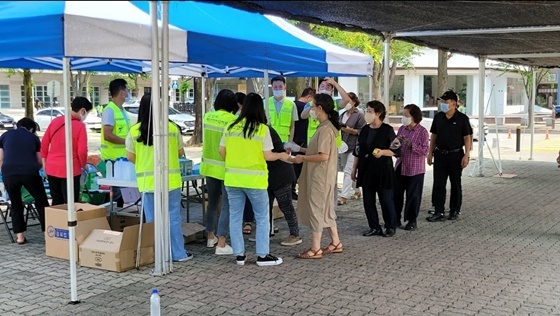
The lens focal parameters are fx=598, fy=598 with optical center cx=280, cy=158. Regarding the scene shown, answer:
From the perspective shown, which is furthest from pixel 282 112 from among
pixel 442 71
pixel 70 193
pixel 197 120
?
pixel 197 120

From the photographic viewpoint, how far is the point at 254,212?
595cm

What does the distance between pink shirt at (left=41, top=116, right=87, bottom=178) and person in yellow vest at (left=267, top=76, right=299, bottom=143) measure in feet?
9.26

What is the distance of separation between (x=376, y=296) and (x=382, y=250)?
1653mm

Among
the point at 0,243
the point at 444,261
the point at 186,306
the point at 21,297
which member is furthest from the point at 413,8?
the point at 0,243

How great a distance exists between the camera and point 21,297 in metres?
5.19

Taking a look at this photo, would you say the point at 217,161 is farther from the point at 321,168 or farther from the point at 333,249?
the point at 333,249

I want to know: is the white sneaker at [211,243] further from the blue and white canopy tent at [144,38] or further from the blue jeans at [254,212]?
the blue and white canopy tent at [144,38]

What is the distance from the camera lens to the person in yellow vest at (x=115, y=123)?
24.4 ft

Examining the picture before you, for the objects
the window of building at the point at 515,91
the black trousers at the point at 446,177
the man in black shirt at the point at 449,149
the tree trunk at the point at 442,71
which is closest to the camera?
the man in black shirt at the point at 449,149

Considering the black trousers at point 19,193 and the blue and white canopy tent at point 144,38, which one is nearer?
the blue and white canopy tent at point 144,38

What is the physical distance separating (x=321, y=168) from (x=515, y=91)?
48067mm

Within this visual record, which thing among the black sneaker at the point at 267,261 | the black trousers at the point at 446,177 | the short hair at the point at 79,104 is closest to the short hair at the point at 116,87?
the short hair at the point at 79,104

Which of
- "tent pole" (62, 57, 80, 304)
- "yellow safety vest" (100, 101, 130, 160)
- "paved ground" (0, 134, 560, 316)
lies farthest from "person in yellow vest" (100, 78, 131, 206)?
"tent pole" (62, 57, 80, 304)

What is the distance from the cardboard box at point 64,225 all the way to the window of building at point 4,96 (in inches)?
1937
